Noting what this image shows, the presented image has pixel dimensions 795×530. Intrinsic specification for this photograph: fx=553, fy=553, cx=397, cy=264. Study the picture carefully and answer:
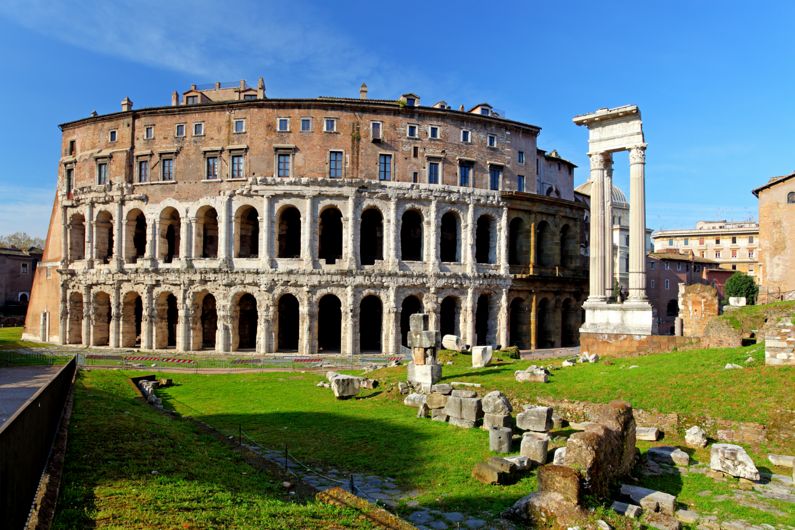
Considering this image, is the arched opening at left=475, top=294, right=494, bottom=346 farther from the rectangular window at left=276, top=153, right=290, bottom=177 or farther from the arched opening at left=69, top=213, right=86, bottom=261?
the arched opening at left=69, top=213, right=86, bottom=261

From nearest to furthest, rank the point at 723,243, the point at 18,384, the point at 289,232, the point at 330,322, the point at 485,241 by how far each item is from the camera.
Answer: the point at 18,384
the point at 289,232
the point at 330,322
the point at 485,241
the point at 723,243

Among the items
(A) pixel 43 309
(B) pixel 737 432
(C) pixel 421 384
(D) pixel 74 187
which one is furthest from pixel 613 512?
(A) pixel 43 309

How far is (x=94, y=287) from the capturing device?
123 ft

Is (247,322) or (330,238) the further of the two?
(330,238)

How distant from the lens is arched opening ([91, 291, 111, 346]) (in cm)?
3750

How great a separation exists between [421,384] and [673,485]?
10.2 metres

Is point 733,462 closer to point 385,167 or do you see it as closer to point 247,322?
point 385,167

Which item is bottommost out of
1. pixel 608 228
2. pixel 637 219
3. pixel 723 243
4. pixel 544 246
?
pixel 608 228

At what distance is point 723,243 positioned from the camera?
248 ft

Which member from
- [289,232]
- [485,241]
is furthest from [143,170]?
[485,241]

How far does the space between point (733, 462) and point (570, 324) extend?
3236 cm

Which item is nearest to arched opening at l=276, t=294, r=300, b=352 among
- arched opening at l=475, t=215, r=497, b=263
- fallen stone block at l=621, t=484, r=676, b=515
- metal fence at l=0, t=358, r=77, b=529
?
arched opening at l=475, t=215, r=497, b=263

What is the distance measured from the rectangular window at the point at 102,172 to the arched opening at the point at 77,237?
3.47 meters

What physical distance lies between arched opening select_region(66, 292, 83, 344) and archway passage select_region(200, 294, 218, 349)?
987cm
